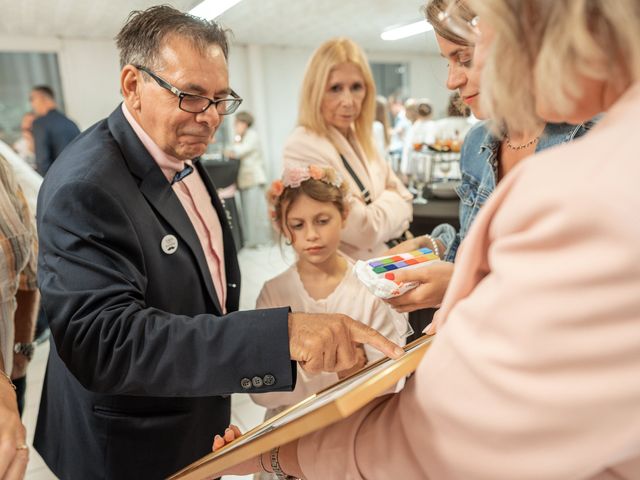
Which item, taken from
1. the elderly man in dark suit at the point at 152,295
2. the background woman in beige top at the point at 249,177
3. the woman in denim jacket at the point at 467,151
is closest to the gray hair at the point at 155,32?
the elderly man in dark suit at the point at 152,295

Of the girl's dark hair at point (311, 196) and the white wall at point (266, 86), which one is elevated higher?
the white wall at point (266, 86)

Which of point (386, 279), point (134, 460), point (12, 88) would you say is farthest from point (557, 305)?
point (12, 88)

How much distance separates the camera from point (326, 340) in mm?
867

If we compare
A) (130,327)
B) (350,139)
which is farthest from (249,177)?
(130,327)

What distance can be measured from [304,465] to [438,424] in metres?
0.27

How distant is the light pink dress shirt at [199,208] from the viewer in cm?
122

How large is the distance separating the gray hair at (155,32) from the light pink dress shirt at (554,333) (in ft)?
3.11

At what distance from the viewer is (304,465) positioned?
0.70 m

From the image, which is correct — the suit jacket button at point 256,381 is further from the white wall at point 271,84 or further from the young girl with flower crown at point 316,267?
the white wall at point 271,84

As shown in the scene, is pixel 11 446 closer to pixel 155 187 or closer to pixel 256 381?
pixel 256 381

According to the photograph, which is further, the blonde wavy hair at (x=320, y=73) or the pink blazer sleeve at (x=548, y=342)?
the blonde wavy hair at (x=320, y=73)

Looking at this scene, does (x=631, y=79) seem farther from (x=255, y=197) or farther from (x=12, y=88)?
(x=12, y=88)

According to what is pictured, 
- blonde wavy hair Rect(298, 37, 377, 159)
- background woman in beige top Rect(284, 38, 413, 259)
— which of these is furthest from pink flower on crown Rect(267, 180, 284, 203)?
blonde wavy hair Rect(298, 37, 377, 159)

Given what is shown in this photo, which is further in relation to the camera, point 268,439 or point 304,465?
point 304,465
